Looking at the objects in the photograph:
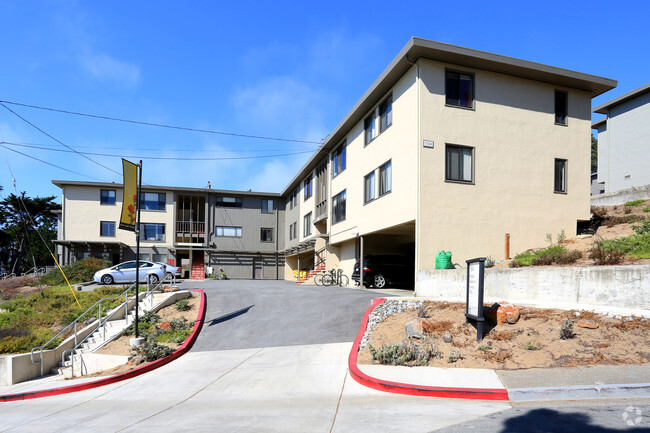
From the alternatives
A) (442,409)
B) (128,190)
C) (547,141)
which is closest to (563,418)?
(442,409)

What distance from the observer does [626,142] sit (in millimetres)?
31359

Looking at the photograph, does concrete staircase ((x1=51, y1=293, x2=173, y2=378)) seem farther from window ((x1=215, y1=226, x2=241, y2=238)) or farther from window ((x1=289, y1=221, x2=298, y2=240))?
window ((x1=215, y1=226, x2=241, y2=238))

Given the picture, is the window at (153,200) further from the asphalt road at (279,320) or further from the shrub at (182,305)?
the shrub at (182,305)

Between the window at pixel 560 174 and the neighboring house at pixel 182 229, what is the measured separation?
29.4m

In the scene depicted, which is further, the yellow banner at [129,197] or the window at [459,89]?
the window at [459,89]

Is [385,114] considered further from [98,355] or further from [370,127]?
[98,355]

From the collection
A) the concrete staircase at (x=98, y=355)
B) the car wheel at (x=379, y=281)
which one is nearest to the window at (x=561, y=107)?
the car wheel at (x=379, y=281)

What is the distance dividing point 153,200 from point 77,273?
1488 cm

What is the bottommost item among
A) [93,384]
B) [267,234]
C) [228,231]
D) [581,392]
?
[93,384]

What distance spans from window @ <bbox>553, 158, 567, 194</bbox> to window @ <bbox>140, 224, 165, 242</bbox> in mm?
33273

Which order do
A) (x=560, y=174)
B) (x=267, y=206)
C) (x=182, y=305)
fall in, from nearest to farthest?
1. (x=182, y=305)
2. (x=560, y=174)
3. (x=267, y=206)

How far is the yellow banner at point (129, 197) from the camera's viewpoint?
13.8 metres

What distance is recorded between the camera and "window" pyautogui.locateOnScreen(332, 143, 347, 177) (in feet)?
87.0

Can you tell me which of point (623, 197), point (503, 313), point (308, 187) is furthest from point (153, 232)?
point (503, 313)
